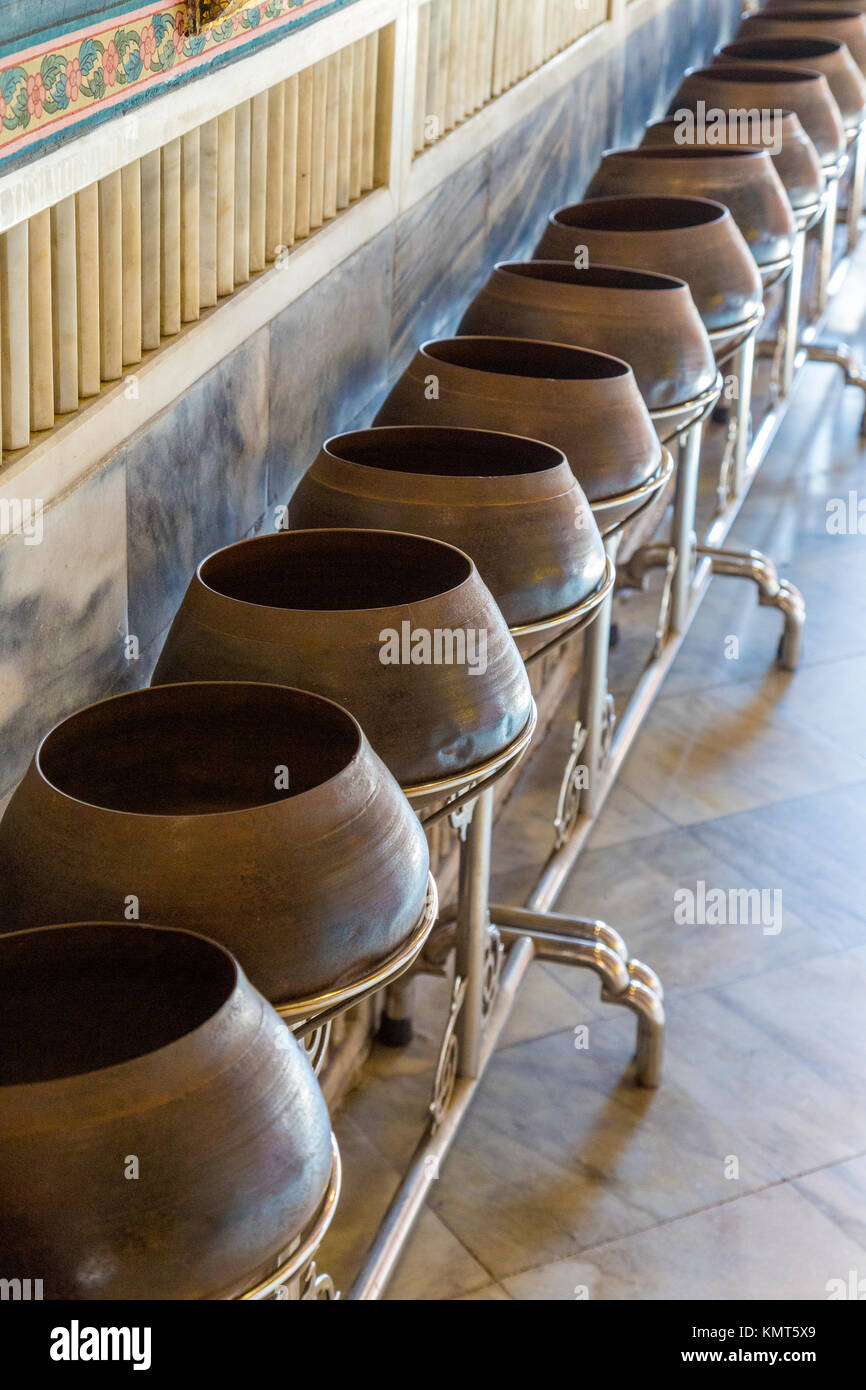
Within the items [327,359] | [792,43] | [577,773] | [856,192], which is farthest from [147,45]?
[856,192]

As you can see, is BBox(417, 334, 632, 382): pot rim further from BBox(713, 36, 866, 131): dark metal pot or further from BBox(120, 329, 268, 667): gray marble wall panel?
BBox(713, 36, 866, 131): dark metal pot

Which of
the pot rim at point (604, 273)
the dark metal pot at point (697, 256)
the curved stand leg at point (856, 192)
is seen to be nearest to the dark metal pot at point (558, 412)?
the pot rim at point (604, 273)

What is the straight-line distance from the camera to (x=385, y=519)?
63.6 inches

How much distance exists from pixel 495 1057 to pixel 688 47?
2913 millimetres

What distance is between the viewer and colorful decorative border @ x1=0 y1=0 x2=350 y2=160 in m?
1.19

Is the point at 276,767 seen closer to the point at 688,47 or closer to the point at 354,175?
the point at 354,175

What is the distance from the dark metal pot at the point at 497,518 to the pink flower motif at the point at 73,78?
464mm

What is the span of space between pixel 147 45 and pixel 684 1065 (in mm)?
1558

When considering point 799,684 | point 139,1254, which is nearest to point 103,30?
point 139,1254

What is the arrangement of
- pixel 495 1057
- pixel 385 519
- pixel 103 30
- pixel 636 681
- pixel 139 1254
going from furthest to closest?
pixel 636 681 < pixel 495 1057 < pixel 385 519 < pixel 103 30 < pixel 139 1254

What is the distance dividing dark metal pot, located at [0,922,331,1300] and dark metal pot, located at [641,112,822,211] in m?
2.47

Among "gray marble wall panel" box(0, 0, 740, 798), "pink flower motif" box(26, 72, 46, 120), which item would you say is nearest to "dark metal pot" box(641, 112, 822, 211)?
"gray marble wall panel" box(0, 0, 740, 798)

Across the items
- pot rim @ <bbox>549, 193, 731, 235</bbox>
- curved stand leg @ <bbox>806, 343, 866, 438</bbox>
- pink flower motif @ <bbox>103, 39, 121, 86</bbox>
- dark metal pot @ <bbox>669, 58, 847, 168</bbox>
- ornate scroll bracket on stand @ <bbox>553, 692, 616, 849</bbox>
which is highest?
pink flower motif @ <bbox>103, 39, 121, 86</bbox>

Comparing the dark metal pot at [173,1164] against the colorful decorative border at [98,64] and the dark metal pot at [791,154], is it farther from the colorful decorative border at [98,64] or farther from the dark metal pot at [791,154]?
the dark metal pot at [791,154]
